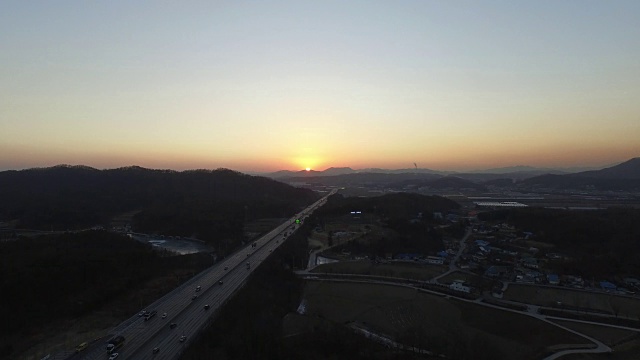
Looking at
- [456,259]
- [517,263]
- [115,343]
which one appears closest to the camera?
[115,343]

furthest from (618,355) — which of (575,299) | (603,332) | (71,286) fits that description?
(71,286)

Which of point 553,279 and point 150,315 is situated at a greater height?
point 150,315

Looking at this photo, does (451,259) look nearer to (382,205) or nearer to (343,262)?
(343,262)

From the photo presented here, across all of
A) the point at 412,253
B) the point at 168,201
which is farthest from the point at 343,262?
the point at 168,201

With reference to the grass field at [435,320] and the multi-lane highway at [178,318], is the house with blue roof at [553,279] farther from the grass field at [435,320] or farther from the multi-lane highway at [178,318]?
the multi-lane highway at [178,318]

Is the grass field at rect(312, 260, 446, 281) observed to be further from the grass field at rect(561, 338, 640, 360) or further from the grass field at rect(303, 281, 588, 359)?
the grass field at rect(561, 338, 640, 360)

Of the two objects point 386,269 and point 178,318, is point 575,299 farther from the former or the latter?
point 178,318

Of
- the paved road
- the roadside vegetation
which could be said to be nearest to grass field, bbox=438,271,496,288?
the paved road
